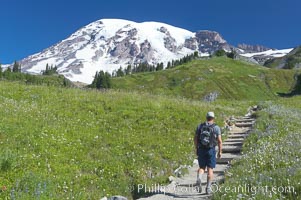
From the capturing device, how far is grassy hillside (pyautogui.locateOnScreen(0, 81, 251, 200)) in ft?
41.0

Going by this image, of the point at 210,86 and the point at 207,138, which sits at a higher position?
the point at 210,86

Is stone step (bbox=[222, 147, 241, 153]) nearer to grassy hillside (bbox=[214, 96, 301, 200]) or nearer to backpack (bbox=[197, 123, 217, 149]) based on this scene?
grassy hillside (bbox=[214, 96, 301, 200])

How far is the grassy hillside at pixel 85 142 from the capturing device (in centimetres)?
1251

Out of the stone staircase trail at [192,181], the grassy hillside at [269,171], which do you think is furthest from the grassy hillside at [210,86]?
the grassy hillside at [269,171]

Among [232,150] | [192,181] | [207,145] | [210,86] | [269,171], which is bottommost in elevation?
[192,181]

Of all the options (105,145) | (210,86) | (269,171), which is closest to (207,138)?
(269,171)

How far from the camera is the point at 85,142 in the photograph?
16.7m

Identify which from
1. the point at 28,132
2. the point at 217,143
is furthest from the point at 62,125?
the point at 217,143

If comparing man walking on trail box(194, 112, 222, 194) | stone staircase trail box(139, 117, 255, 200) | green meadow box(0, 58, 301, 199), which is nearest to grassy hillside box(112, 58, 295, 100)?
green meadow box(0, 58, 301, 199)

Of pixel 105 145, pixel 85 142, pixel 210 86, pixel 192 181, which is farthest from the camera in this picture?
pixel 210 86

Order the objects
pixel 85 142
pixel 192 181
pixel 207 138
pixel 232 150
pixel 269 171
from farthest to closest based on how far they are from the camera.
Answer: pixel 232 150, pixel 85 142, pixel 192 181, pixel 207 138, pixel 269 171

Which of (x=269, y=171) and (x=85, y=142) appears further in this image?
(x=85, y=142)

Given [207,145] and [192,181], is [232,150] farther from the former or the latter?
[207,145]

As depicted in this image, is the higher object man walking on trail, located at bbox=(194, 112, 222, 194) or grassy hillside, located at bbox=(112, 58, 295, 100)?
grassy hillside, located at bbox=(112, 58, 295, 100)
